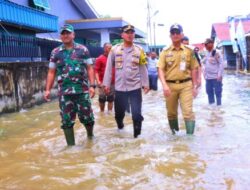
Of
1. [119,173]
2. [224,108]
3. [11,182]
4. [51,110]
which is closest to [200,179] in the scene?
[119,173]

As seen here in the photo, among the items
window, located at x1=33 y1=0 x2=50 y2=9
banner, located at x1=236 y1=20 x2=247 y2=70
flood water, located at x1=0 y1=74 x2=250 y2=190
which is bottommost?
flood water, located at x1=0 y1=74 x2=250 y2=190

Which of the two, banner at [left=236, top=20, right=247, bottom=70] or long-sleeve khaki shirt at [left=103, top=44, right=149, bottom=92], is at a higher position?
banner at [left=236, top=20, right=247, bottom=70]

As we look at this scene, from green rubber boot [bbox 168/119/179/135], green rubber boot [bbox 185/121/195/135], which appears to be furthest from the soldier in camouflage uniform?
green rubber boot [bbox 185/121/195/135]

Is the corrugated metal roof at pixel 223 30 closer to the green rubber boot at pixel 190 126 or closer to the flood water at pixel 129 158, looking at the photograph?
the flood water at pixel 129 158

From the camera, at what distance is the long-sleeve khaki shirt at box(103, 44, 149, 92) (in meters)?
5.84

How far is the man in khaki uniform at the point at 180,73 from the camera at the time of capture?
19.1ft

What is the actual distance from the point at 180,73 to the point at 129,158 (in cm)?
174

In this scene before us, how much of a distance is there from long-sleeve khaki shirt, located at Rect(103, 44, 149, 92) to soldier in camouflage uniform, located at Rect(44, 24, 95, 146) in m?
0.57

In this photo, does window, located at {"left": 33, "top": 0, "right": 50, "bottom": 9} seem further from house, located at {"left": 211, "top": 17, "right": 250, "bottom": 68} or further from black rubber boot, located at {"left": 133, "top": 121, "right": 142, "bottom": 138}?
house, located at {"left": 211, "top": 17, "right": 250, "bottom": 68}

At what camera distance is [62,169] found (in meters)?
4.42

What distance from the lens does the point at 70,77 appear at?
533 cm

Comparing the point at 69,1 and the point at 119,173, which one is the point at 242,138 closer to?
the point at 119,173

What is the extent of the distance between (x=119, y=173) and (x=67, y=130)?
5.02 ft

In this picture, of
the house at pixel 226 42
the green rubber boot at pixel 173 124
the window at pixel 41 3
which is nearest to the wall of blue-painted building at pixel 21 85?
the green rubber boot at pixel 173 124
